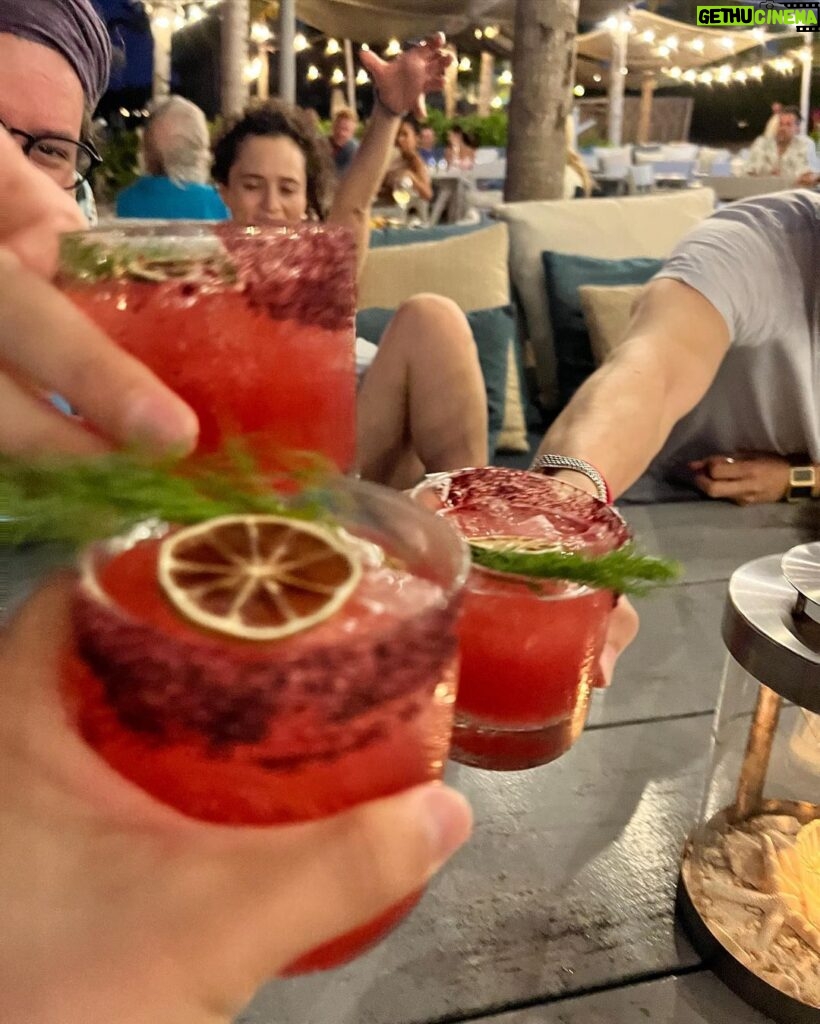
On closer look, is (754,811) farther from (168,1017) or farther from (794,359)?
(794,359)

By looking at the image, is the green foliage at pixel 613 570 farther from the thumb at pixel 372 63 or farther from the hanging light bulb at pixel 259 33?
the hanging light bulb at pixel 259 33

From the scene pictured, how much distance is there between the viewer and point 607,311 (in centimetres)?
272

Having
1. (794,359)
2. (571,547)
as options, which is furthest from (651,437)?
(571,547)

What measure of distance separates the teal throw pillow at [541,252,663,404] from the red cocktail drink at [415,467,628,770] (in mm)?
2216

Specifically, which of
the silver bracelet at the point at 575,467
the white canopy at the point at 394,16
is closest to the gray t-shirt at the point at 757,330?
the silver bracelet at the point at 575,467

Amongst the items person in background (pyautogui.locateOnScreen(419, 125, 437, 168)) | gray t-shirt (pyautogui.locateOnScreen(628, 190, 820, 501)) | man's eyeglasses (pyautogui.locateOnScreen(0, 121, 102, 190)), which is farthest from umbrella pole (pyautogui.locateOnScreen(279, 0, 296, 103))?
man's eyeglasses (pyautogui.locateOnScreen(0, 121, 102, 190))

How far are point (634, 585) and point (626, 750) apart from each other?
19.0 inches

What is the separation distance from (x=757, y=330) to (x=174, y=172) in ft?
8.39

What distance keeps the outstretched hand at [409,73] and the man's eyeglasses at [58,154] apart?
0.96 metres

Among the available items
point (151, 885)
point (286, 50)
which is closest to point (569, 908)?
point (151, 885)

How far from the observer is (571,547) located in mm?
643

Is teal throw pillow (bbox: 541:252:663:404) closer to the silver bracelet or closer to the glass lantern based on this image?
the silver bracelet

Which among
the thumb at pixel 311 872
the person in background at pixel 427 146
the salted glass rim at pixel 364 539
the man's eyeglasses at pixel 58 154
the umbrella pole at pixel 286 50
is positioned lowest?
the thumb at pixel 311 872

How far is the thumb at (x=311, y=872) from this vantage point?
37 centimetres
